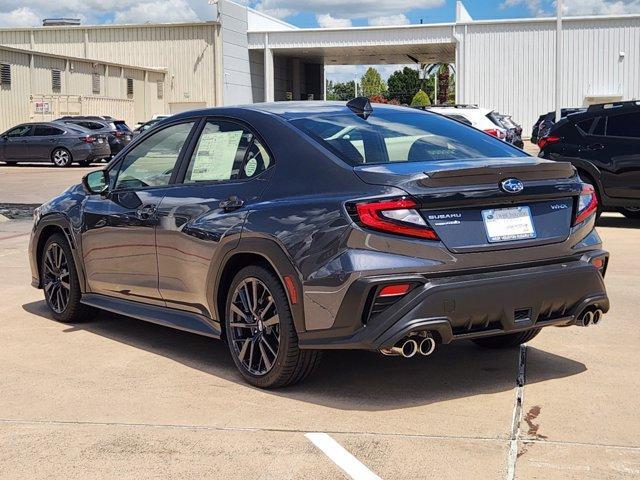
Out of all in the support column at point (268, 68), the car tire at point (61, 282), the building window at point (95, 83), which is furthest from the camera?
the support column at point (268, 68)

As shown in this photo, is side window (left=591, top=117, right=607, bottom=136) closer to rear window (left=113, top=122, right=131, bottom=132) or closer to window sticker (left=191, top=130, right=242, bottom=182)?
window sticker (left=191, top=130, right=242, bottom=182)

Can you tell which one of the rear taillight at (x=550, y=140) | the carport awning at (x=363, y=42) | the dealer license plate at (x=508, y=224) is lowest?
the dealer license plate at (x=508, y=224)

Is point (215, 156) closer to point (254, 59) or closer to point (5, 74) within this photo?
point (5, 74)

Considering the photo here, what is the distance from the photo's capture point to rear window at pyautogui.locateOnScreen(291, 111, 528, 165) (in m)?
5.22

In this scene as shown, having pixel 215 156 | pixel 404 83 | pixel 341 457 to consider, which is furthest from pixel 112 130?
pixel 404 83

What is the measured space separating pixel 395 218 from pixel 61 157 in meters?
28.6

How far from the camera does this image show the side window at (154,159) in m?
6.07

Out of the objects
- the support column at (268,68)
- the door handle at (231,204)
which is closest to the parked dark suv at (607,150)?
the door handle at (231,204)

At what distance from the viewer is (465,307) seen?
182 inches

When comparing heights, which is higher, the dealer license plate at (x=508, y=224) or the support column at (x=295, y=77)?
the support column at (x=295, y=77)

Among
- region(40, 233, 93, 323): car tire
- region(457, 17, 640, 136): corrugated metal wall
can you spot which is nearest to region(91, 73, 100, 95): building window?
region(457, 17, 640, 136): corrugated metal wall

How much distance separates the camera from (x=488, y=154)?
18.1 ft

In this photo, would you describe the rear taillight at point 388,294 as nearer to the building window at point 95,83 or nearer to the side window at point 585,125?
the side window at point 585,125

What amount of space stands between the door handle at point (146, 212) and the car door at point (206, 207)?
83mm
